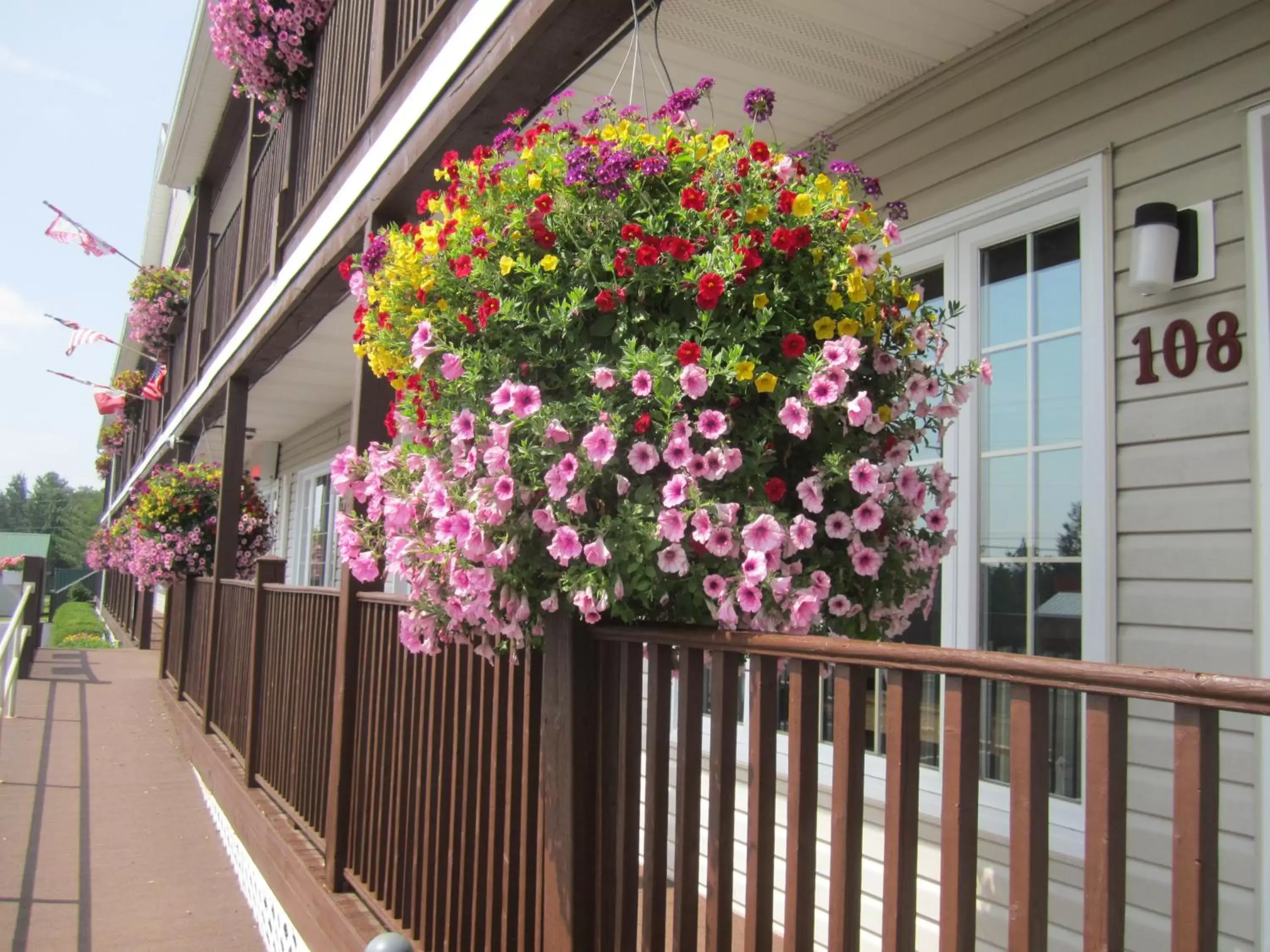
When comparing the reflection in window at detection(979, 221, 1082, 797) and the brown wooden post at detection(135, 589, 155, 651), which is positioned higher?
the reflection in window at detection(979, 221, 1082, 797)

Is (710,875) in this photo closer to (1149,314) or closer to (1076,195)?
(1149,314)

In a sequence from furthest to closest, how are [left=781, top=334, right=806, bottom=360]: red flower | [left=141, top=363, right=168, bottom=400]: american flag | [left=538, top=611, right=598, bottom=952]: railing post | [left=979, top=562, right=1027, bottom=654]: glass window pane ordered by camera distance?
1. [left=141, top=363, right=168, bottom=400]: american flag
2. [left=979, top=562, right=1027, bottom=654]: glass window pane
3. [left=538, top=611, right=598, bottom=952]: railing post
4. [left=781, top=334, right=806, bottom=360]: red flower

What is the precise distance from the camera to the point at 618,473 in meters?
2.03

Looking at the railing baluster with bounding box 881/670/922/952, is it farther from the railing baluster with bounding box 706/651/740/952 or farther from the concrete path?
the concrete path

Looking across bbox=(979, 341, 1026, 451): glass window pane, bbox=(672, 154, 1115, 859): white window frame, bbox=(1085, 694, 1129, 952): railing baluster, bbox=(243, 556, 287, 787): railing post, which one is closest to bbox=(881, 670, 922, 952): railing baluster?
bbox=(1085, 694, 1129, 952): railing baluster

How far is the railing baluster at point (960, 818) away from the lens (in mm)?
1438

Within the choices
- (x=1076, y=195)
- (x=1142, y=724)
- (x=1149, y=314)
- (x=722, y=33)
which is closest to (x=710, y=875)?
(x=1142, y=724)

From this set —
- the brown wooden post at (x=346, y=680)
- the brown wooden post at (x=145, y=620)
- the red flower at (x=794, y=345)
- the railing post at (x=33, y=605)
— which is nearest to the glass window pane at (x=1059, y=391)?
the red flower at (x=794, y=345)

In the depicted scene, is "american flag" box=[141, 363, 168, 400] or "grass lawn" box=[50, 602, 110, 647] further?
"grass lawn" box=[50, 602, 110, 647]

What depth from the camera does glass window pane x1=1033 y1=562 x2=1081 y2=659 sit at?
3266mm

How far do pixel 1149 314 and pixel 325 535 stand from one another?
10.7 m

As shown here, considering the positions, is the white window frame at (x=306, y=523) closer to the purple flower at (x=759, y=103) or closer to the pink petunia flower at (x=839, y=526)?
the purple flower at (x=759, y=103)

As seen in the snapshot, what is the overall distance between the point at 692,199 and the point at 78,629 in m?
25.0

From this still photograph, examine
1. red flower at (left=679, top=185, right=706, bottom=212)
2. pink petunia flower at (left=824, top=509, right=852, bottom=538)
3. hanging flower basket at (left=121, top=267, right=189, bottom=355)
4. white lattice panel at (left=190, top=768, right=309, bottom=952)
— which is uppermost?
hanging flower basket at (left=121, top=267, right=189, bottom=355)
